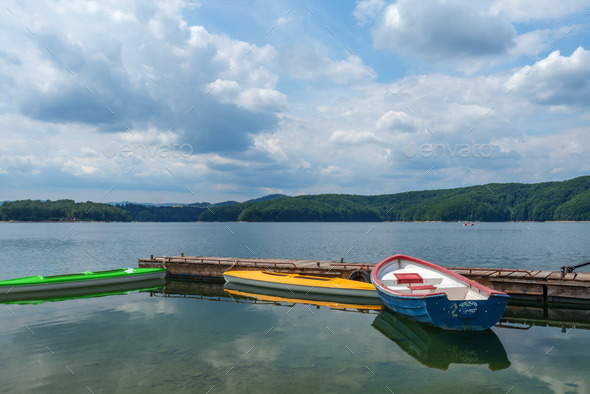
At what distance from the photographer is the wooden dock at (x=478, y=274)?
20859mm

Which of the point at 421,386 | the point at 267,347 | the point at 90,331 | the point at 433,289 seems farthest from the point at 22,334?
the point at 433,289

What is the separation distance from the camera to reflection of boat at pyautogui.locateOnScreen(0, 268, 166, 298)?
83.3 feet

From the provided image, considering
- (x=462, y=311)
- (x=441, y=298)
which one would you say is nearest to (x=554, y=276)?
(x=462, y=311)

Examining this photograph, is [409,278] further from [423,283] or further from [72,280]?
[72,280]

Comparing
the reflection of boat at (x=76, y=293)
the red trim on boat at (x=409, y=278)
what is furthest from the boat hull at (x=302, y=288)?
the reflection of boat at (x=76, y=293)

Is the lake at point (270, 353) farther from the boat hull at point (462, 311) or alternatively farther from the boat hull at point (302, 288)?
the boat hull at point (302, 288)

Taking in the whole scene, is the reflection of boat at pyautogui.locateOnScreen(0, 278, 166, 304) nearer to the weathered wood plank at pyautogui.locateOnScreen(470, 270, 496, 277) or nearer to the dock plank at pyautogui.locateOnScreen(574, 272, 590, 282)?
the weathered wood plank at pyautogui.locateOnScreen(470, 270, 496, 277)

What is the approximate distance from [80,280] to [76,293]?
4.12 ft

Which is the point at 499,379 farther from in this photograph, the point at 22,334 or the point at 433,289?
the point at 22,334

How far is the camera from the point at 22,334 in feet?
54.4

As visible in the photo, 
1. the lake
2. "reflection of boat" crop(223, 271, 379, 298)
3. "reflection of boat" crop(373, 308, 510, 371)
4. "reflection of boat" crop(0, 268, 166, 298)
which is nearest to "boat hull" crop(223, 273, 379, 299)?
"reflection of boat" crop(223, 271, 379, 298)

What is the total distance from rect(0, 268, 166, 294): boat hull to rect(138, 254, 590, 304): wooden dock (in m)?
2.62

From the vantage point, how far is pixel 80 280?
27.0m

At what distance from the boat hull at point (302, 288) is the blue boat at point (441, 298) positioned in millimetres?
1537
